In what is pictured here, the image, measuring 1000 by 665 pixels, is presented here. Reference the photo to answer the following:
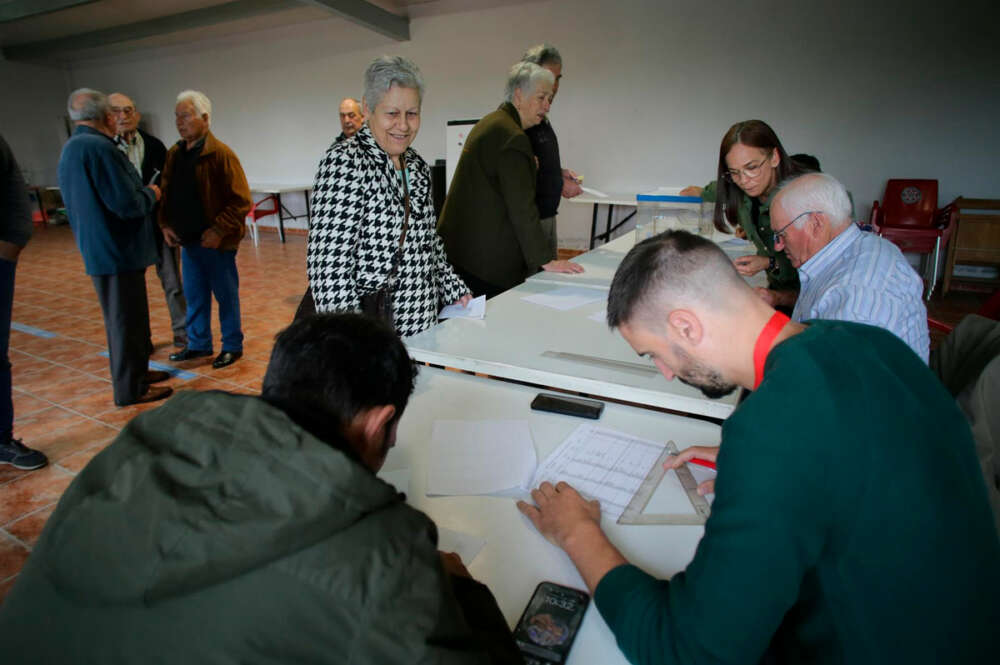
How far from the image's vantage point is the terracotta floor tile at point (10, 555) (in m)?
1.80

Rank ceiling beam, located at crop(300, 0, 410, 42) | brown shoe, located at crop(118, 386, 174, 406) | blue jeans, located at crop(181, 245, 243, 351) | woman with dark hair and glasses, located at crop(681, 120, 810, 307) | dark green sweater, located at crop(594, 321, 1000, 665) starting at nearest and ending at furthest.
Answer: dark green sweater, located at crop(594, 321, 1000, 665) → woman with dark hair and glasses, located at crop(681, 120, 810, 307) → brown shoe, located at crop(118, 386, 174, 406) → blue jeans, located at crop(181, 245, 243, 351) → ceiling beam, located at crop(300, 0, 410, 42)

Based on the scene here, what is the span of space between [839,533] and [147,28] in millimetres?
10258

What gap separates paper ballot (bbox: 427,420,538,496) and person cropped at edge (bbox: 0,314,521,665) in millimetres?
499

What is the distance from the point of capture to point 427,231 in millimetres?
1875

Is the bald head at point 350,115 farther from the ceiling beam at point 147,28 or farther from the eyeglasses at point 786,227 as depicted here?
the ceiling beam at point 147,28

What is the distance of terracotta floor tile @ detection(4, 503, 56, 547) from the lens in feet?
6.44

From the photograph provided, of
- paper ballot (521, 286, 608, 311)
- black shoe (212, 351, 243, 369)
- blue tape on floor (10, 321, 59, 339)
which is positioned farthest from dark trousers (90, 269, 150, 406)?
paper ballot (521, 286, 608, 311)

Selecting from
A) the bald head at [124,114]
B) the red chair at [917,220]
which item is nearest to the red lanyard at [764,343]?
the bald head at [124,114]

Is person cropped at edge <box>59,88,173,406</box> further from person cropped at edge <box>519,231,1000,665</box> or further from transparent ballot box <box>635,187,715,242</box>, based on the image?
person cropped at edge <box>519,231,1000,665</box>

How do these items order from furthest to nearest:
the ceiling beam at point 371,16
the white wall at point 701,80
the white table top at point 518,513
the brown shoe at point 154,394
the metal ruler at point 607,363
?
1. the ceiling beam at point 371,16
2. the white wall at point 701,80
3. the brown shoe at point 154,394
4. the metal ruler at point 607,363
5. the white table top at point 518,513

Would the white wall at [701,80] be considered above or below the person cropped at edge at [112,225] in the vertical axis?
above

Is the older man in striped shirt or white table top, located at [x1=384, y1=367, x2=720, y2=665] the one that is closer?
white table top, located at [x1=384, y1=367, x2=720, y2=665]

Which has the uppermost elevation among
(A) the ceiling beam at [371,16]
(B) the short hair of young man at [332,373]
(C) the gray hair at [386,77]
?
(A) the ceiling beam at [371,16]

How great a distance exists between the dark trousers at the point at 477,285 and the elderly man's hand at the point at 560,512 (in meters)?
1.66
